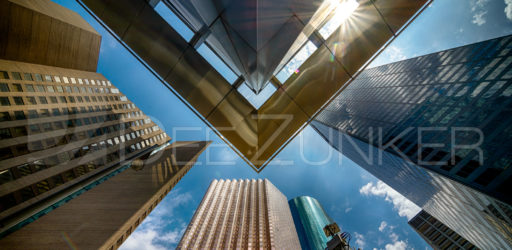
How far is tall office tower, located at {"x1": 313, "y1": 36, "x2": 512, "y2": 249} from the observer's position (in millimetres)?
25422

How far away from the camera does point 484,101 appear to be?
29594 millimetres

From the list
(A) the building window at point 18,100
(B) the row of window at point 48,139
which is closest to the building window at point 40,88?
(A) the building window at point 18,100

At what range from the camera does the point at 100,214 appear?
103ft

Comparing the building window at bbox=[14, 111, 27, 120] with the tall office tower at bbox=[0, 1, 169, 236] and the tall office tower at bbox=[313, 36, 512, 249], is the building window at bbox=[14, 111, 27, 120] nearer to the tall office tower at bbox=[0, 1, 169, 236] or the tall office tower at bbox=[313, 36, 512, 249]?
the tall office tower at bbox=[0, 1, 169, 236]

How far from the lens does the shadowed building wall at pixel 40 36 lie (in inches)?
1033

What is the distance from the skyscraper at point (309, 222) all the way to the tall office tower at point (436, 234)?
4684cm

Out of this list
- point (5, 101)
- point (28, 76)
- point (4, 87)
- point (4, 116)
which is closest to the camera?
point (4, 116)

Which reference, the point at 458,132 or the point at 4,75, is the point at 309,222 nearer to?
the point at 458,132

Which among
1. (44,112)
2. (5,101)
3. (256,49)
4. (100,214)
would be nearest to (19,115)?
(5,101)

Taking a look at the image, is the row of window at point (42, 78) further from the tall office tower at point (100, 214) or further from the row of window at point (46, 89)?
the tall office tower at point (100, 214)

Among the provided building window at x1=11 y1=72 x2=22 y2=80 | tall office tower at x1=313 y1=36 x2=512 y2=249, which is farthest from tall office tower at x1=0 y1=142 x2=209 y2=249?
tall office tower at x1=313 y1=36 x2=512 y2=249

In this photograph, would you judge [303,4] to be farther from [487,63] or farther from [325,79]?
[487,63]

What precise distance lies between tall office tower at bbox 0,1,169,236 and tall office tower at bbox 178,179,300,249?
1963 inches

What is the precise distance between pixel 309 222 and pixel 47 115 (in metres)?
133
